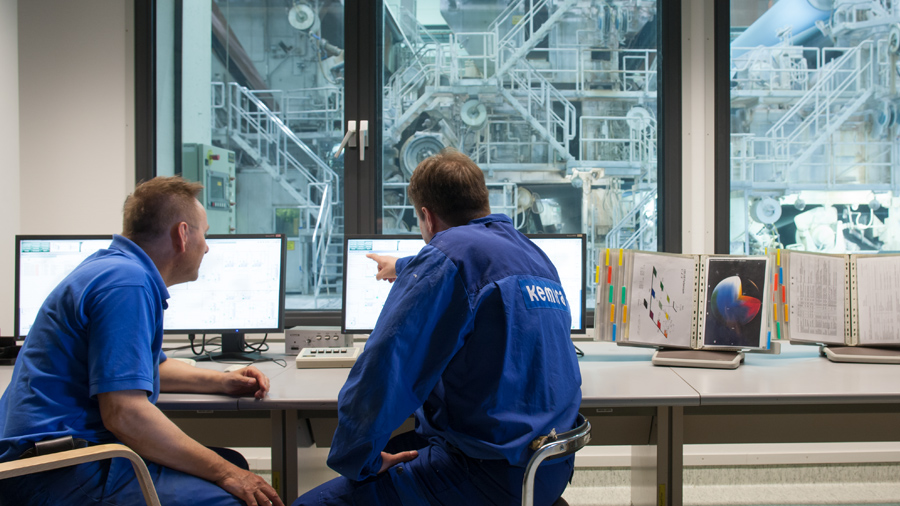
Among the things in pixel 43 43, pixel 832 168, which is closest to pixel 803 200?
pixel 832 168

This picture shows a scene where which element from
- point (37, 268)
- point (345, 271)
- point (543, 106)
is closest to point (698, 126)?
point (543, 106)

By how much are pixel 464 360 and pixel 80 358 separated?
0.71 m

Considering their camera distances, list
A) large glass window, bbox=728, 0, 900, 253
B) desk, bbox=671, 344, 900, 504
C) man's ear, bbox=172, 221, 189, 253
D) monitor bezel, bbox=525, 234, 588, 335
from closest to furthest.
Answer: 1. man's ear, bbox=172, 221, 189, 253
2. desk, bbox=671, 344, 900, 504
3. monitor bezel, bbox=525, 234, 588, 335
4. large glass window, bbox=728, 0, 900, 253

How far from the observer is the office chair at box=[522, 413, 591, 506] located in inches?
38.9

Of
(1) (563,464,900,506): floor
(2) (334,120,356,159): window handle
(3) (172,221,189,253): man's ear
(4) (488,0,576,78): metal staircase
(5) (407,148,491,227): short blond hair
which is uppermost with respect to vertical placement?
(4) (488,0,576,78): metal staircase

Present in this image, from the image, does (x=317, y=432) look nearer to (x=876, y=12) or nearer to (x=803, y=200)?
(x=803, y=200)

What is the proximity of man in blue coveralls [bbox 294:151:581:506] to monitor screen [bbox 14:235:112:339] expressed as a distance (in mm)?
1372

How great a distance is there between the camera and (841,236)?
2.70m

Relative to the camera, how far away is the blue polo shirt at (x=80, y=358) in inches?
41.2

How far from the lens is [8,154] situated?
236 cm

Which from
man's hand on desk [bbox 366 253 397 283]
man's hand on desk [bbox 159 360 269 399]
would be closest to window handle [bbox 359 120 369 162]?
man's hand on desk [bbox 366 253 397 283]

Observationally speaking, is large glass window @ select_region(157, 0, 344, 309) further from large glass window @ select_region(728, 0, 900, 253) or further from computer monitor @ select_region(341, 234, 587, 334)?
large glass window @ select_region(728, 0, 900, 253)

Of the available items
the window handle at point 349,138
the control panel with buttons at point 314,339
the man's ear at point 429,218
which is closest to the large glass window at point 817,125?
the window handle at point 349,138

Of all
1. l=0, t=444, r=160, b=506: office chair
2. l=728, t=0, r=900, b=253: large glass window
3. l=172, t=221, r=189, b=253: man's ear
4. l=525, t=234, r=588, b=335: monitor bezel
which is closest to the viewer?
l=0, t=444, r=160, b=506: office chair
